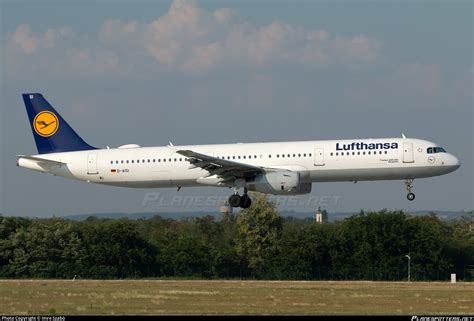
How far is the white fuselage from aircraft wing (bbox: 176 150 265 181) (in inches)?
36.6

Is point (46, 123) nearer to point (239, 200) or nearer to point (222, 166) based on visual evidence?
point (222, 166)

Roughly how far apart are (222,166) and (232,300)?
15767 millimetres

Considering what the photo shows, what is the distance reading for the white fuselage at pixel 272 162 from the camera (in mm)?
59312

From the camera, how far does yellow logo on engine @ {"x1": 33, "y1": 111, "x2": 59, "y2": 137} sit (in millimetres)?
67625

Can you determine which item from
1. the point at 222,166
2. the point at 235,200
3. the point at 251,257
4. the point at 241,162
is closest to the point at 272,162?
the point at 241,162

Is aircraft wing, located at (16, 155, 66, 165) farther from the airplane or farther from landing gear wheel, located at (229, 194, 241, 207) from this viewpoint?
landing gear wheel, located at (229, 194, 241, 207)

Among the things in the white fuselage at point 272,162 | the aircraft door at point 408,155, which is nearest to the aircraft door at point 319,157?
the white fuselage at point 272,162

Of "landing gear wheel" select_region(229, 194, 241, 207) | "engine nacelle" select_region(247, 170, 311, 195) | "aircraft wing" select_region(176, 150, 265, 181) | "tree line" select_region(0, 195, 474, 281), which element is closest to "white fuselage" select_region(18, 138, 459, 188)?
"engine nacelle" select_region(247, 170, 311, 195)

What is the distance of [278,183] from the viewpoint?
59531 mm

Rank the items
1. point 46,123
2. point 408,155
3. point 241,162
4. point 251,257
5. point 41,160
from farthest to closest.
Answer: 1. point 251,257
2. point 46,123
3. point 41,160
4. point 241,162
5. point 408,155

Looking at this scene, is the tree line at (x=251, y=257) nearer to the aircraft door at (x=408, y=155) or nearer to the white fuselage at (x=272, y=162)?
the white fuselage at (x=272, y=162)

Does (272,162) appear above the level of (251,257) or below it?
above

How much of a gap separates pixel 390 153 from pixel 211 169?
11205mm

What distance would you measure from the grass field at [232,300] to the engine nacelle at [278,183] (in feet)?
20.2
